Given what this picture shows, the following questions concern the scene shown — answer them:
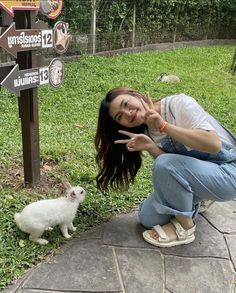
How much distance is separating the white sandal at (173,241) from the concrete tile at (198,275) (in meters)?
0.12

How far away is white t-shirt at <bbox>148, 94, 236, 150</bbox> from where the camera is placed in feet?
7.98

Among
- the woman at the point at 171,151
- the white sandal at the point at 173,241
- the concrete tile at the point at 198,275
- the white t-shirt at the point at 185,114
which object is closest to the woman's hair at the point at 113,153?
the woman at the point at 171,151

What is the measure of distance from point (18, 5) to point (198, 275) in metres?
1.94

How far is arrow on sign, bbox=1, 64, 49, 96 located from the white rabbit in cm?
73

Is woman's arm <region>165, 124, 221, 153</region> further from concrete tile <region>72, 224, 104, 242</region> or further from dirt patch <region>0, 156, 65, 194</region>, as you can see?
dirt patch <region>0, 156, 65, 194</region>

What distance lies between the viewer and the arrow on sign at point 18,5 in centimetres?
263

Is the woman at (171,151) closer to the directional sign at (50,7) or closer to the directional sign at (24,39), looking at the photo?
the directional sign at (24,39)

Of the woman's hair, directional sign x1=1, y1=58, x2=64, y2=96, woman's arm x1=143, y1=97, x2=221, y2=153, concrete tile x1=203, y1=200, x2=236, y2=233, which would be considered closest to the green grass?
the woman's hair

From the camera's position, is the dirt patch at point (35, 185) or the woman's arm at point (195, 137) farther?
the dirt patch at point (35, 185)

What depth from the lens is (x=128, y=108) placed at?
2498 millimetres

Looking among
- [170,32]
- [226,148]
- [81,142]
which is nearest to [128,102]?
[226,148]

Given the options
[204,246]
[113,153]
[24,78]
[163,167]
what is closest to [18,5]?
[24,78]

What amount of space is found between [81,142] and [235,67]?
18.3 ft

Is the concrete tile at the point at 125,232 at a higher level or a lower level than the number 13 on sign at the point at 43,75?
lower
